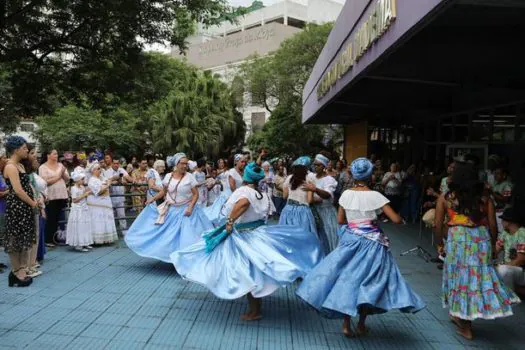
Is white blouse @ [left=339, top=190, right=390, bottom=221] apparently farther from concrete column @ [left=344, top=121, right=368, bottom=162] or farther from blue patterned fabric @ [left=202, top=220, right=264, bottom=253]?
concrete column @ [left=344, top=121, right=368, bottom=162]

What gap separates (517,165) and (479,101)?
196 cm

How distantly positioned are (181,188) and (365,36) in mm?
3425

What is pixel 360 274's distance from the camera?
4.45 metres

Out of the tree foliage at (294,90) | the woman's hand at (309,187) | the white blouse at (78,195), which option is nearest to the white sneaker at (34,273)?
the white blouse at (78,195)

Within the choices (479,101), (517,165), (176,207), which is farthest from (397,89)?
(176,207)

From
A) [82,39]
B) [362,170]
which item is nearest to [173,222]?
[362,170]

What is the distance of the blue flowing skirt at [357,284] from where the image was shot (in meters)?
4.36

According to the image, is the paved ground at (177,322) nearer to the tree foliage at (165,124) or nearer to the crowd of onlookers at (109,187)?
the crowd of onlookers at (109,187)

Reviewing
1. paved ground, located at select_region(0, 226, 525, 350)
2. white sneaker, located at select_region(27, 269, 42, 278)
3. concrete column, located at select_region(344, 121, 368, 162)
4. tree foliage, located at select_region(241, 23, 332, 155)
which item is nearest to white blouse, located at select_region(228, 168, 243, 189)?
paved ground, located at select_region(0, 226, 525, 350)

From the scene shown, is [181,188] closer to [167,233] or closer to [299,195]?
[167,233]

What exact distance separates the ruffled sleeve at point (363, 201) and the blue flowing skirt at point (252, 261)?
0.83 meters

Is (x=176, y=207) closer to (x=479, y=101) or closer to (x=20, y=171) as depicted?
(x=20, y=171)

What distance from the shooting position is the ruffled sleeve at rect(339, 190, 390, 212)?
15.2 ft

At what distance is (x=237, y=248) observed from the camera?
5.08 metres
